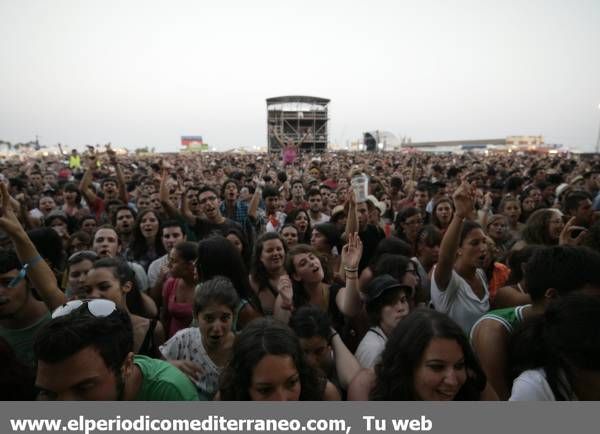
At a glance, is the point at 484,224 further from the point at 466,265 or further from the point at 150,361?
the point at 150,361

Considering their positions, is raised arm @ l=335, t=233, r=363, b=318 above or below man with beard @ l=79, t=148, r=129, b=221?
below

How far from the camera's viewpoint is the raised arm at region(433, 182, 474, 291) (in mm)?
2750

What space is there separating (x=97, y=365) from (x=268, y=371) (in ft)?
2.42

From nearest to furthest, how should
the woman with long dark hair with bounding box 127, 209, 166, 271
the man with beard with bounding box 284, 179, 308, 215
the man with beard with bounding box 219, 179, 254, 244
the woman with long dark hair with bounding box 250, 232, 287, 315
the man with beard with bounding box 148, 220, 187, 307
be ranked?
the woman with long dark hair with bounding box 250, 232, 287, 315
the man with beard with bounding box 148, 220, 187, 307
the woman with long dark hair with bounding box 127, 209, 166, 271
the man with beard with bounding box 219, 179, 254, 244
the man with beard with bounding box 284, 179, 308, 215

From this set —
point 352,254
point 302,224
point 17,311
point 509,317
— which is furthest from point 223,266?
point 302,224

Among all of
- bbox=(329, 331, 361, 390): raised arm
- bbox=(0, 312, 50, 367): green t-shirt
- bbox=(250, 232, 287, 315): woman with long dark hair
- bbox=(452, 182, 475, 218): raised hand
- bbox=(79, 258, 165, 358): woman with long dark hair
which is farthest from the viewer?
bbox=(250, 232, 287, 315): woman with long dark hair

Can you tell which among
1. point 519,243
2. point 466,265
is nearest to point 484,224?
point 519,243

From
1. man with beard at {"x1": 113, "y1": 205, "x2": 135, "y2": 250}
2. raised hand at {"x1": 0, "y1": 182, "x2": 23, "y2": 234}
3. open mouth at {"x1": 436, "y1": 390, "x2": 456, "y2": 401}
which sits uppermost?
raised hand at {"x1": 0, "y1": 182, "x2": 23, "y2": 234}

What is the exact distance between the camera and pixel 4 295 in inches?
95.0

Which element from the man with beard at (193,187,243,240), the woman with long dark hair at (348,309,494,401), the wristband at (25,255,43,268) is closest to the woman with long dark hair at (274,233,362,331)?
the woman with long dark hair at (348,309,494,401)

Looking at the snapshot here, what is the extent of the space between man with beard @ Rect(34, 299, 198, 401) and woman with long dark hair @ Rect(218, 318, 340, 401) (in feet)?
0.78

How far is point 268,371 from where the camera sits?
1.80 metres

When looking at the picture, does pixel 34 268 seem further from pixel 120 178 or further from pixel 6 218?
pixel 120 178

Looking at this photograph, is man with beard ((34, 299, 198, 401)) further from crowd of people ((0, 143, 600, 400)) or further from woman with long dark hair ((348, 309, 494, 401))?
woman with long dark hair ((348, 309, 494, 401))
